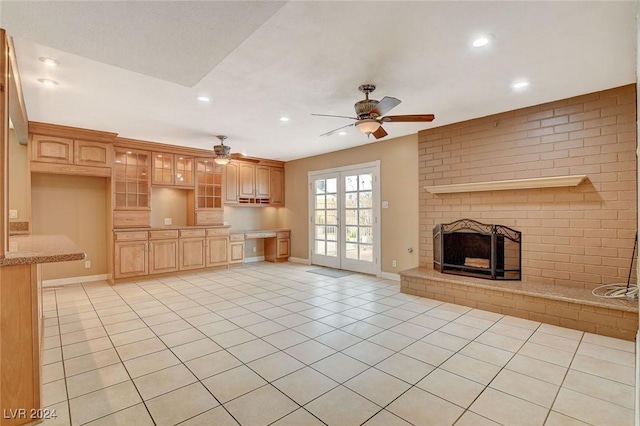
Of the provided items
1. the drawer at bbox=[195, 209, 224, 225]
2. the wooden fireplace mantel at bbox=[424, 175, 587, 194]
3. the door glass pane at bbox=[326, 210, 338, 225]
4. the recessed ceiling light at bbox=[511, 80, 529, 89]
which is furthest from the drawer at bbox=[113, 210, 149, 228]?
the recessed ceiling light at bbox=[511, 80, 529, 89]

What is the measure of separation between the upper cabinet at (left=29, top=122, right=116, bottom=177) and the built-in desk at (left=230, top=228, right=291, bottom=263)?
2736mm

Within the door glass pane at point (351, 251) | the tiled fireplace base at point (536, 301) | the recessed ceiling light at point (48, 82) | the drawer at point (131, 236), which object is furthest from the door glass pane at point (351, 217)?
the recessed ceiling light at point (48, 82)

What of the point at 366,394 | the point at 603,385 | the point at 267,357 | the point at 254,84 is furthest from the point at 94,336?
the point at 603,385

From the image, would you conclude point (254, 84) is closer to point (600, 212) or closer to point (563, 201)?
point (563, 201)

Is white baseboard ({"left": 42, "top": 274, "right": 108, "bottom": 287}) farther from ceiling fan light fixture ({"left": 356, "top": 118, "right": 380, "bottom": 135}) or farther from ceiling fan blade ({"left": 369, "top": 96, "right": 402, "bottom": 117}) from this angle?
ceiling fan blade ({"left": 369, "top": 96, "right": 402, "bottom": 117})

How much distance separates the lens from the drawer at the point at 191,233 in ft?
20.1

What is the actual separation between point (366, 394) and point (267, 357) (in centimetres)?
94

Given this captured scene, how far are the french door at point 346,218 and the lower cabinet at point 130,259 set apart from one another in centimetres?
341

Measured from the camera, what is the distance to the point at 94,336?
3.13m

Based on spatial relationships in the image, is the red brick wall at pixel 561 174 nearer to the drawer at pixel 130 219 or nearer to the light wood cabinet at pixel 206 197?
the light wood cabinet at pixel 206 197

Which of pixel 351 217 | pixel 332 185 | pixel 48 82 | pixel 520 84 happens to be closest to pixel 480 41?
pixel 520 84

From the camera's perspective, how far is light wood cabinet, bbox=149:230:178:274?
18.8 feet

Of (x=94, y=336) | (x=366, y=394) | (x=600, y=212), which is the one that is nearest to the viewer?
(x=366, y=394)

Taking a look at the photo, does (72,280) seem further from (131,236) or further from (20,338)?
(20,338)
